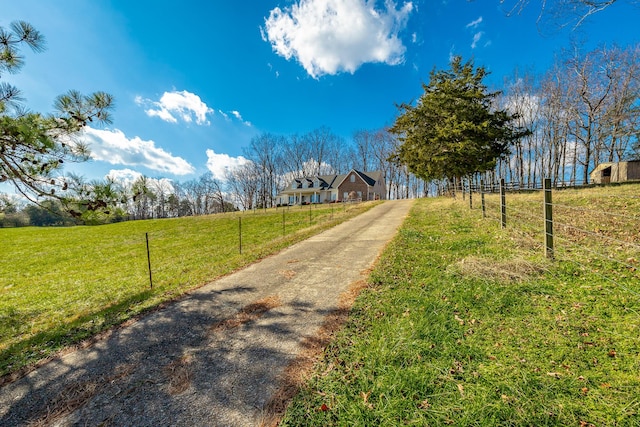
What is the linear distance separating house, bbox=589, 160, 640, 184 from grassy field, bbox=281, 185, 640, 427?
87.0 ft

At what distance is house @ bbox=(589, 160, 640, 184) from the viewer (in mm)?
21281

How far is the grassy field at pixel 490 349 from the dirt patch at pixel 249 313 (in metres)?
1.33

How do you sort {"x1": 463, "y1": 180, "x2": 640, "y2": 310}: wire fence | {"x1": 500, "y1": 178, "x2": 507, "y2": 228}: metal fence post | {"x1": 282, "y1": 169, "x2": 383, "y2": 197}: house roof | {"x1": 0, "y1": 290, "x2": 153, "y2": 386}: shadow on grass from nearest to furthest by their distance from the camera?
1. {"x1": 0, "y1": 290, "x2": 153, "y2": 386}: shadow on grass
2. {"x1": 463, "y1": 180, "x2": 640, "y2": 310}: wire fence
3. {"x1": 500, "y1": 178, "x2": 507, "y2": 228}: metal fence post
4. {"x1": 282, "y1": 169, "x2": 383, "y2": 197}: house roof

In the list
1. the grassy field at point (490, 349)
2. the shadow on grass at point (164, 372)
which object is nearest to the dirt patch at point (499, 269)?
the grassy field at point (490, 349)

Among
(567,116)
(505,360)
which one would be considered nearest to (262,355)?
(505,360)

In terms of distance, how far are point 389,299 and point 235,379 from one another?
2.26 m

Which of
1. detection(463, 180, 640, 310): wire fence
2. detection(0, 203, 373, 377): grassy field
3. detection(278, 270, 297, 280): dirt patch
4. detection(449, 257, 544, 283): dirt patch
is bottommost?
detection(0, 203, 373, 377): grassy field

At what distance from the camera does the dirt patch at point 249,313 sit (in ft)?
11.6

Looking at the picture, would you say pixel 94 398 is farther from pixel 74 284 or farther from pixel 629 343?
pixel 74 284

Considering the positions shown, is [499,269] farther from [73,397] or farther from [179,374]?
[73,397]

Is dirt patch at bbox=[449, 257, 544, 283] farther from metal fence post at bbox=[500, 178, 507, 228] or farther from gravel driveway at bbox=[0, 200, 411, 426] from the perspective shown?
metal fence post at bbox=[500, 178, 507, 228]

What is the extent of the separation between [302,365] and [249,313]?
155 cm

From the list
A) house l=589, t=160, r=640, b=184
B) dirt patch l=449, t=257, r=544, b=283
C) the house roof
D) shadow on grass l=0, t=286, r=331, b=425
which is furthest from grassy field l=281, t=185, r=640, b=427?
the house roof

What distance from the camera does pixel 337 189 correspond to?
3862 centimetres
